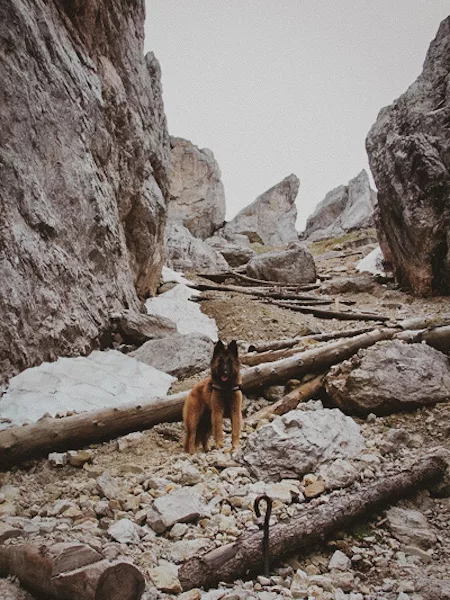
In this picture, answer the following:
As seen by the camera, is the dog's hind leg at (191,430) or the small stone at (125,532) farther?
the dog's hind leg at (191,430)

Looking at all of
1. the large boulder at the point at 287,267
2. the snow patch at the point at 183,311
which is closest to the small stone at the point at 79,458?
the snow patch at the point at 183,311

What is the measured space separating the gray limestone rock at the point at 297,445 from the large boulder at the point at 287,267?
58.2ft

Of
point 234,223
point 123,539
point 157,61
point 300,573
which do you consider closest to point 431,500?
point 300,573

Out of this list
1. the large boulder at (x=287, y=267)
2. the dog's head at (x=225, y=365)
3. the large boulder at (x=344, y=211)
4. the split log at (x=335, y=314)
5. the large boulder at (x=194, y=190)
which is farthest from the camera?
the large boulder at (x=344, y=211)

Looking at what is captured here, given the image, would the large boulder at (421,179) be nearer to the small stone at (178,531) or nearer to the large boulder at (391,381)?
the large boulder at (391,381)

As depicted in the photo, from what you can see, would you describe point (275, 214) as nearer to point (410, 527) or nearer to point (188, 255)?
point (188, 255)

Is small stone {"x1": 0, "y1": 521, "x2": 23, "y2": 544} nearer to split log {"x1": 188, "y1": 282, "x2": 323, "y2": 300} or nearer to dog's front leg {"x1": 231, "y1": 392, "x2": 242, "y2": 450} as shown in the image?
dog's front leg {"x1": 231, "y1": 392, "x2": 242, "y2": 450}

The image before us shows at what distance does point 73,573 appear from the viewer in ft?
6.59

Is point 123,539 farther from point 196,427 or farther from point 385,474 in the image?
point 385,474

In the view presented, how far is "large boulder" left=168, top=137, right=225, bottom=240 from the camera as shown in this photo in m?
46.7

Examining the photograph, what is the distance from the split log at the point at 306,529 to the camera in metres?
2.66

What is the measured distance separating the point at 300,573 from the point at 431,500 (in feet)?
6.35

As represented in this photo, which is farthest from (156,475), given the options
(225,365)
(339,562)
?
(339,562)

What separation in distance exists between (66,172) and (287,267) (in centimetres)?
1586
